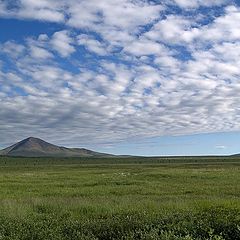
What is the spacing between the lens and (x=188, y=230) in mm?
10242

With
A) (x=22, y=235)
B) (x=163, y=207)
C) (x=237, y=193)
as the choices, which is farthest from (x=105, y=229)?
(x=237, y=193)

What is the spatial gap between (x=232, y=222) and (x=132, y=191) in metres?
18.6

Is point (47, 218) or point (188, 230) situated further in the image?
point (47, 218)

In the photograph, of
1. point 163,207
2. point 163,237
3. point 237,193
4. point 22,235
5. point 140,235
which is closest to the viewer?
point 163,237

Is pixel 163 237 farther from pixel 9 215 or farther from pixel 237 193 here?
pixel 237 193

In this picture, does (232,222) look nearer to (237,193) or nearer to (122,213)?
(122,213)

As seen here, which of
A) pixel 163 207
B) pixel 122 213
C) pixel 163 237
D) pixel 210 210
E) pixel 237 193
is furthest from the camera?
pixel 237 193

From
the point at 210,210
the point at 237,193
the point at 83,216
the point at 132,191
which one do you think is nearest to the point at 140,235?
the point at 210,210

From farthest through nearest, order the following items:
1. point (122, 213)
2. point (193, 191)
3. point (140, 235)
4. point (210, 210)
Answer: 1. point (193, 191)
2. point (122, 213)
3. point (210, 210)
4. point (140, 235)

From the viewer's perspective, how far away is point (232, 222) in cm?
1070

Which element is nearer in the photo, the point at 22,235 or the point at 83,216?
the point at 22,235

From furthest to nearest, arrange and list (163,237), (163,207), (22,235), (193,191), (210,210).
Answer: (193,191) → (163,207) → (210,210) → (22,235) → (163,237)

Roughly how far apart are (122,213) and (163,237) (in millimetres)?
4589

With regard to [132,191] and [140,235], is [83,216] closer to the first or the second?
[140,235]
